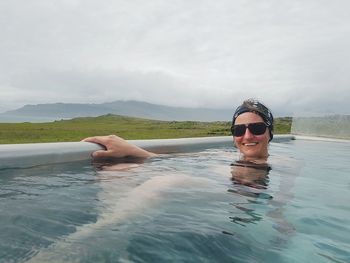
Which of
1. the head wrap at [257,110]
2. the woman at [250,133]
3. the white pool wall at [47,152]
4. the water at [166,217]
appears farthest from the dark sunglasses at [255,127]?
the white pool wall at [47,152]

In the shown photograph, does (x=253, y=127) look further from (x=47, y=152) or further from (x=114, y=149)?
(x=47, y=152)

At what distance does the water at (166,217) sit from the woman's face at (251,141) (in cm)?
30

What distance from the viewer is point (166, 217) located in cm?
307

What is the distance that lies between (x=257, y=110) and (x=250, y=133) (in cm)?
34

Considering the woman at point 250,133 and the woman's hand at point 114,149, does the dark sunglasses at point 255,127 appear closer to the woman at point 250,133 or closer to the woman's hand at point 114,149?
the woman at point 250,133

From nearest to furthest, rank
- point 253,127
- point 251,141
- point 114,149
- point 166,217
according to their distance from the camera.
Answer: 1. point 166,217
2. point 253,127
3. point 251,141
4. point 114,149

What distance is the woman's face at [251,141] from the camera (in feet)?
16.8

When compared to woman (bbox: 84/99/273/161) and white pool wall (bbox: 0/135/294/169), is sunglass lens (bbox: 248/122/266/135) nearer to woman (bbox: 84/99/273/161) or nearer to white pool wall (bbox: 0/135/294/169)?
woman (bbox: 84/99/273/161)

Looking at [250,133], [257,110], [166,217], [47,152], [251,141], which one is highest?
[257,110]

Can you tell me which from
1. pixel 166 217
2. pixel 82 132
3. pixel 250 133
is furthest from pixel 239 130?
pixel 82 132

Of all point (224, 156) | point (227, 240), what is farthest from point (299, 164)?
point (227, 240)

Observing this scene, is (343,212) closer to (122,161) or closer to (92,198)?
(92,198)

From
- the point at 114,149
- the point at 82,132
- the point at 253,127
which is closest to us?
the point at 253,127

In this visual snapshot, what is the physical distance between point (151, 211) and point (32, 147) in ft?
8.45
